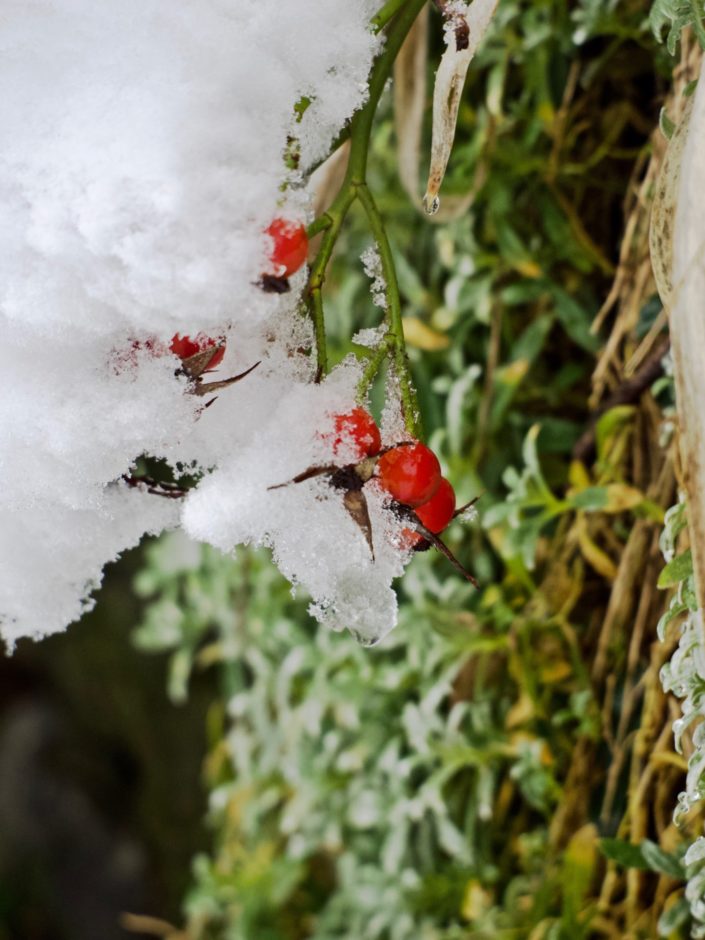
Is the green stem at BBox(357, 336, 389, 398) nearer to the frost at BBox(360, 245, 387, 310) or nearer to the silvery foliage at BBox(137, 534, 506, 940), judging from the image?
the frost at BBox(360, 245, 387, 310)

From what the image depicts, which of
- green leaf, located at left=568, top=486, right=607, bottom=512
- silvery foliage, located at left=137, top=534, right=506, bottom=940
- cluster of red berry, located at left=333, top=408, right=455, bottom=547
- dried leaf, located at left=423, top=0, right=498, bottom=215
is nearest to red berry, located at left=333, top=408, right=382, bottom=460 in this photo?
cluster of red berry, located at left=333, top=408, right=455, bottom=547

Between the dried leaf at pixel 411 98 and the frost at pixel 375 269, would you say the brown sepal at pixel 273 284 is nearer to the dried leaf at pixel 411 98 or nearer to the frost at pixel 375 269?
the frost at pixel 375 269

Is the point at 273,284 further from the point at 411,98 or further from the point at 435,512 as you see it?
the point at 411,98

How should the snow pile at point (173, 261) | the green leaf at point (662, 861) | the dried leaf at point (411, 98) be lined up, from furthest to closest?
the dried leaf at point (411, 98) < the green leaf at point (662, 861) < the snow pile at point (173, 261)

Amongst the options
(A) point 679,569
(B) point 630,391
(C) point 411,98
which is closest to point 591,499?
(B) point 630,391

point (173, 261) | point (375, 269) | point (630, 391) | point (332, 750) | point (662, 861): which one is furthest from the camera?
point (332, 750)

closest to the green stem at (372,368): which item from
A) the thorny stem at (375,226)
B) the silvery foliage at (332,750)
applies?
the thorny stem at (375,226)

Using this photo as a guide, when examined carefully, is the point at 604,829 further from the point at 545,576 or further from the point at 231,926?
the point at 231,926
